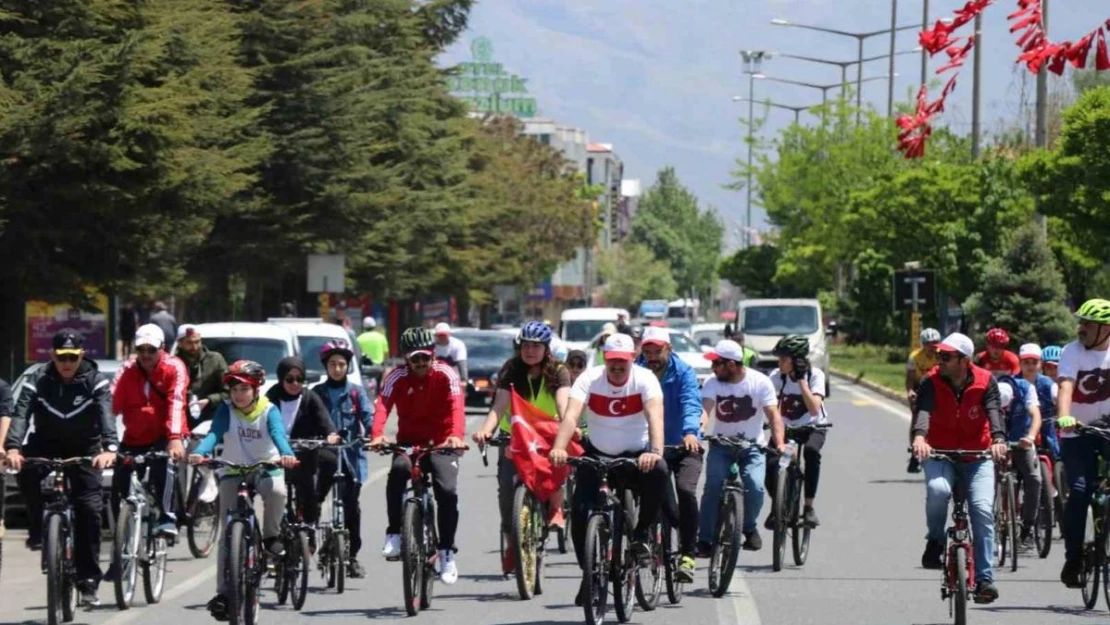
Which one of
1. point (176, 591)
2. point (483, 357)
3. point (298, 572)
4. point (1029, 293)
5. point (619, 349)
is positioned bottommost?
point (176, 591)

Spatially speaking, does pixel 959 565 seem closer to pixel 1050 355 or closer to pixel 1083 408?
pixel 1083 408

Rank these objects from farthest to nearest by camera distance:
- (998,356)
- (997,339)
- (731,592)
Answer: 1. (998,356)
2. (997,339)
3. (731,592)

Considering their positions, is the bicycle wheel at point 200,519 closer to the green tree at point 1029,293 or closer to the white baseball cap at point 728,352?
the white baseball cap at point 728,352

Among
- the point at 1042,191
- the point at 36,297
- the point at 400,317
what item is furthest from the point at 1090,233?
the point at 400,317

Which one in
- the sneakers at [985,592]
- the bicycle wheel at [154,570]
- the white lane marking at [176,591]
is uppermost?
the sneakers at [985,592]

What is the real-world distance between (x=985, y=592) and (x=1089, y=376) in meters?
1.93

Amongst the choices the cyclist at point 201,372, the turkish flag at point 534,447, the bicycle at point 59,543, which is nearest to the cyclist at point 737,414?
the turkish flag at point 534,447

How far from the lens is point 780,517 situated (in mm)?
16000

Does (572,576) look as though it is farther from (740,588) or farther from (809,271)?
(809,271)

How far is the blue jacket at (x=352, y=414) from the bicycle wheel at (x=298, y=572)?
1895mm

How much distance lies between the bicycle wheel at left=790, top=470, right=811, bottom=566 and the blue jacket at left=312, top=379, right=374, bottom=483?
3.05 m

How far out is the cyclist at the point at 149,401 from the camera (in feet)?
47.2

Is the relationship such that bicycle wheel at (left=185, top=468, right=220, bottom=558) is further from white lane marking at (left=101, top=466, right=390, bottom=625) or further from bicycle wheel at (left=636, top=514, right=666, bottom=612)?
bicycle wheel at (left=636, top=514, right=666, bottom=612)

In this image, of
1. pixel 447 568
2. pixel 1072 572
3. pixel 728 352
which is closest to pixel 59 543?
pixel 447 568
